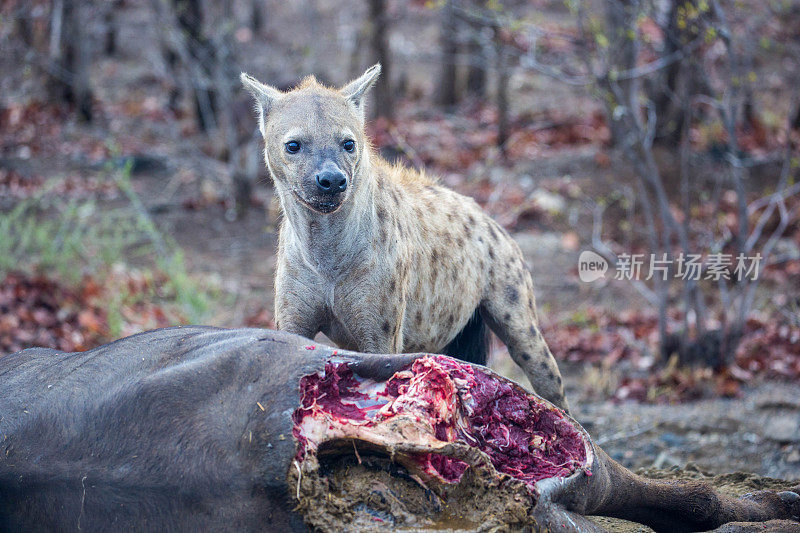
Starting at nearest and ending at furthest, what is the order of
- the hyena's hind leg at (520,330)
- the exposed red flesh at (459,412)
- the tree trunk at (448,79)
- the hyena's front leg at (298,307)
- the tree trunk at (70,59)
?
the exposed red flesh at (459,412), the hyena's front leg at (298,307), the hyena's hind leg at (520,330), the tree trunk at (70,59), the tree trunk at (448,79)

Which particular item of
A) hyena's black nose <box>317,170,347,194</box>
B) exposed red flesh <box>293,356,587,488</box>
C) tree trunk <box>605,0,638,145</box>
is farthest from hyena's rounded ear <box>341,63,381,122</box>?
tree trunk <box>605,0,638,145</box>

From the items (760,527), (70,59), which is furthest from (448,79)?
(760,527)

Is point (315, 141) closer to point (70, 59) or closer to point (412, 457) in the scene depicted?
point (412, 457)

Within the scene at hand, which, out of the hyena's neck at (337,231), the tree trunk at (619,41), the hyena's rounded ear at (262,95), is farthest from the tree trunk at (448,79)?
the hyena's neck at (337,231)

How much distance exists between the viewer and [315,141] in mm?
3438

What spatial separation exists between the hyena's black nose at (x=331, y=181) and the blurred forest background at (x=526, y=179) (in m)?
1.56

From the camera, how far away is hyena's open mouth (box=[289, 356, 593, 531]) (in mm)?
2150

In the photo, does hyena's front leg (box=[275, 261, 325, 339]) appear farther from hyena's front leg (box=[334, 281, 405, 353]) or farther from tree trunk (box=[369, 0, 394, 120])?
tree trunk (box=[369, 0, 394, 120])

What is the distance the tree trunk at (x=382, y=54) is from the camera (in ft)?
36.7

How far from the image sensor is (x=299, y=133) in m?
3.46

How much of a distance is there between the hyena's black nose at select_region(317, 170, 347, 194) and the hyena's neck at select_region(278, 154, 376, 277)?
23 cm

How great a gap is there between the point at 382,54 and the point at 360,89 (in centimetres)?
789

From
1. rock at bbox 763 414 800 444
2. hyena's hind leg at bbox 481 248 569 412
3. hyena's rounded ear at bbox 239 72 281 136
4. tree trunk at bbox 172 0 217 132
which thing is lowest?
rock at bbox 763 414 800 444

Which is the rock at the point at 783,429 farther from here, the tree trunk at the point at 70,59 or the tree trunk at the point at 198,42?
the tree trunk at the point at 70,59
